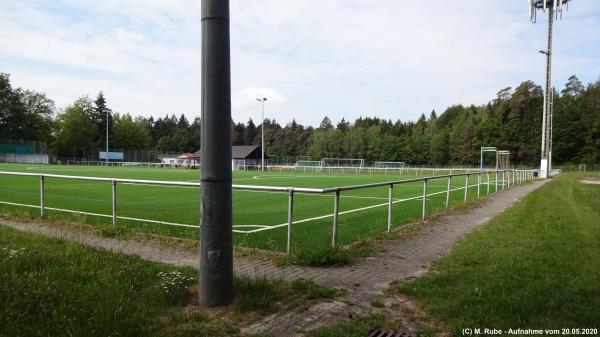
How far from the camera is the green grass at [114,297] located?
12.3 ft

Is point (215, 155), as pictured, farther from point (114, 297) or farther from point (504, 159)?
point (504, 159)

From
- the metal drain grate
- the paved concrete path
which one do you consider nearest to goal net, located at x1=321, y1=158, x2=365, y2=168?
the paved concrete path

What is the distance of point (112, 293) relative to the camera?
14.8 ft

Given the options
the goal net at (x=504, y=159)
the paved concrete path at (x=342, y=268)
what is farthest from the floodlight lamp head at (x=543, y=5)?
the paved concrete path at (x=342, y=268)

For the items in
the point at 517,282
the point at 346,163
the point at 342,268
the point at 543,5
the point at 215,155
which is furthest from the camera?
the point at 346,163

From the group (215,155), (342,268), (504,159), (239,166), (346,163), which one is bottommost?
(239,166)

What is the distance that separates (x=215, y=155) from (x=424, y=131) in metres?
112

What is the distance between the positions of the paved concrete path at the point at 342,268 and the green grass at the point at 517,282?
343 millimetres

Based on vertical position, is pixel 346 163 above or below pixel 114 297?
below

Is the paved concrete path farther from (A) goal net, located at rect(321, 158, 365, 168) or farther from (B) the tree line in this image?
(B) the tree line

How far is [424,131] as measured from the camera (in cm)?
11094

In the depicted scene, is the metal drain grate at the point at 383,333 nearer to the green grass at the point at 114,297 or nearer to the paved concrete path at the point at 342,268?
the paved concrete path at the point at 342,268

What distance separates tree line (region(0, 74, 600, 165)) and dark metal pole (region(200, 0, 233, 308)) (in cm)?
8564

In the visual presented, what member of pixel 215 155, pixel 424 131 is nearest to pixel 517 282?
pixel 215 155
